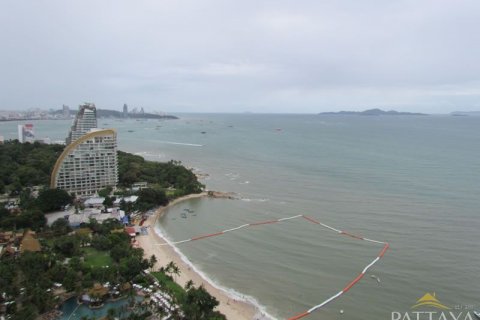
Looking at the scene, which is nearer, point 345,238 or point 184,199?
point 345,238

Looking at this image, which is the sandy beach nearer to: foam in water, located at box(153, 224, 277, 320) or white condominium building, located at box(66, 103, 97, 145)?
foam in water, located at box(153, 224, 277, 320)

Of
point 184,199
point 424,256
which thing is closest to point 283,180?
point 184,199

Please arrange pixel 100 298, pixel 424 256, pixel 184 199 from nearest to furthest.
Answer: pixel 100 298
pixel 424 256
pixel 184 199

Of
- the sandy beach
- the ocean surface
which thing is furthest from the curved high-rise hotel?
the sandy beach

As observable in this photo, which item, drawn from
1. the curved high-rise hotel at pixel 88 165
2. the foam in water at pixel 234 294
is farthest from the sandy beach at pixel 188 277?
the curved high-rise hotel at pixel 88 165

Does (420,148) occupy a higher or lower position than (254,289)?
higher

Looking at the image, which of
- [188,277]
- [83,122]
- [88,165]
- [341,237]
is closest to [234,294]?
[188,277]

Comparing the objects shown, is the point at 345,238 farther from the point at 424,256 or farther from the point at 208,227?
the point at 208,227

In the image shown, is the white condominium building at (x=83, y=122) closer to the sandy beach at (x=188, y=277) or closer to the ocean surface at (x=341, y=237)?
the ocean surface at (x=341, y=237)
